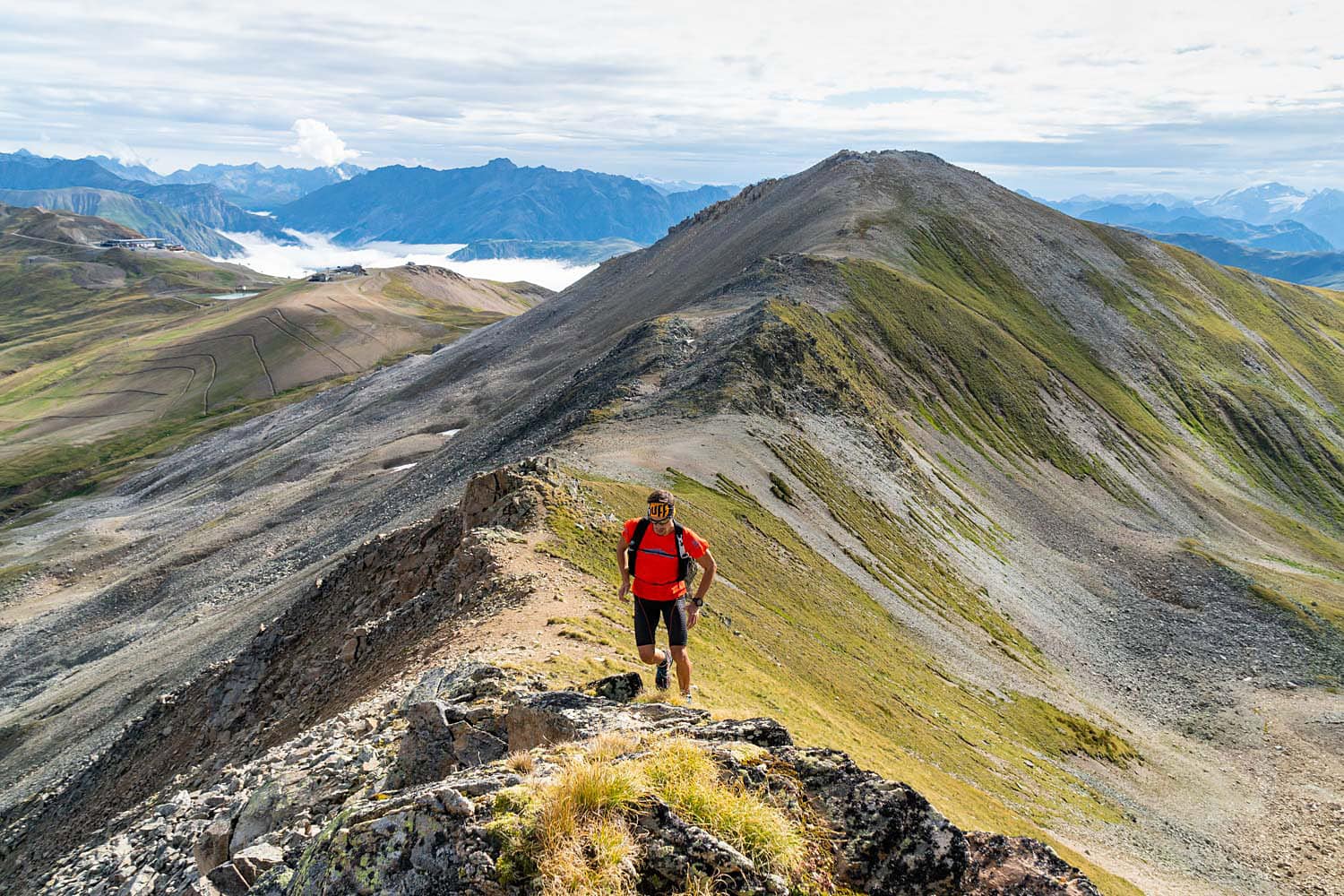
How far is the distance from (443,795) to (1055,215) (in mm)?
176060

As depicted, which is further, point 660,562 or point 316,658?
point 316,658

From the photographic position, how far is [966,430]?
84.2 meters

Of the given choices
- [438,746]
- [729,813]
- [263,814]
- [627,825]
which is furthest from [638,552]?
[263,814]

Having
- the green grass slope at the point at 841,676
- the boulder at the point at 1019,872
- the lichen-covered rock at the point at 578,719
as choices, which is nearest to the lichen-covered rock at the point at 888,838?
the boulder at the point at 1019,872

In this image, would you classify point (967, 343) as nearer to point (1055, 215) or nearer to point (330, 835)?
point (1055, 215)

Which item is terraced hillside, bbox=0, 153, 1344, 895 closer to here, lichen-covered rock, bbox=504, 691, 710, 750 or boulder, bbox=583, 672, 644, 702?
boulder, bbox=583, 672, 644, 702

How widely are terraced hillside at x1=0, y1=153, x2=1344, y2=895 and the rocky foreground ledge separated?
13.9ft

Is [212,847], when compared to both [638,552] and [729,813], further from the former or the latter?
[729,813]

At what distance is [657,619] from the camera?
15.8 metres

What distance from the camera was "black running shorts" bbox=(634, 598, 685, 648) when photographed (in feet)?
50.9

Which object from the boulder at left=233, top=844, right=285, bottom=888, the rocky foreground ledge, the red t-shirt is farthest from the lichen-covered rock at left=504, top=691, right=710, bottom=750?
the boulder at left=233, top=844, right=285, bottom=888

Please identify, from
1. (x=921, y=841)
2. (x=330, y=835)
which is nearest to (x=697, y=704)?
(x=921, y=841)

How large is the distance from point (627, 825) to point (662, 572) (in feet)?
23.0

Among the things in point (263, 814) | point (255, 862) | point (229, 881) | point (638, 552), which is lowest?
point (263, 814)
